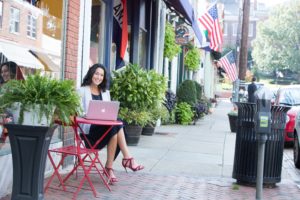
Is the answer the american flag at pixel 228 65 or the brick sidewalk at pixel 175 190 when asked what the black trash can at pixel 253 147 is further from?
the american flag at pixel 228 65

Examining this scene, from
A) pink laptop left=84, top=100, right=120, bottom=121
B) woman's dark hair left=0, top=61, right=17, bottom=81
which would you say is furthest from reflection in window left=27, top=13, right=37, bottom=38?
pink laptop left=84, top=100, right=120, bottom=121

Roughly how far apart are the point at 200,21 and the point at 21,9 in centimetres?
1262

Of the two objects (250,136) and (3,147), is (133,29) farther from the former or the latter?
(3,147)

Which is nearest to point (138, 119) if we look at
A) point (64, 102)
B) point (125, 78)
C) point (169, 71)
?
point (125, 78)

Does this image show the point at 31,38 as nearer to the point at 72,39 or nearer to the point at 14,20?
the point at 14,20

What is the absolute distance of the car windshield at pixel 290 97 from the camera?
13090 millimetres

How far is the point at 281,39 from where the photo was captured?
7325 cm

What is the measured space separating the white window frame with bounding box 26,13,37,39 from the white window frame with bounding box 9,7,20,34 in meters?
0.27

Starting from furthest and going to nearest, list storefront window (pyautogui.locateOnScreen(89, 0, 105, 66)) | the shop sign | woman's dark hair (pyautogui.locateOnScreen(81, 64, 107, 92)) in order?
the shop sign < storefront window (pyautogui.locateOnScreen(89, 0, 105, 66)) < woman's dark hair (pyautogui.locateOnScreen(81, 64, 107, 92))

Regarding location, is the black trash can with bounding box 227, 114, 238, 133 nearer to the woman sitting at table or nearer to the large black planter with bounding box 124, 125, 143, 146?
the large black planter with bounding box 124, 125, 143, 146

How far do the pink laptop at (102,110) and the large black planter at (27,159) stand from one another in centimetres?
104

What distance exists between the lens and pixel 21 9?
6.20 metres

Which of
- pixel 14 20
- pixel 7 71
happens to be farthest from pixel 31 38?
pixel 7 71

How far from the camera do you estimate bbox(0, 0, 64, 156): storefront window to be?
579 centimetres
